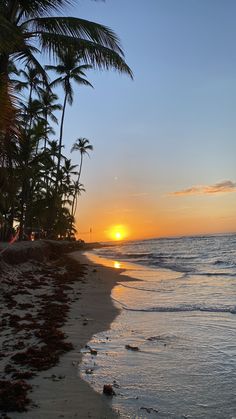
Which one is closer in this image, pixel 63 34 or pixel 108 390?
pixel 108 390

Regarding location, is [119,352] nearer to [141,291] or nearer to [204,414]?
[204,414]

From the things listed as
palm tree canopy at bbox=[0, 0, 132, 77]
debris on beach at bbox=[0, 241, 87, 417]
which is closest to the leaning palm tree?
palm tree canopy at bbox=[0, 0, 132, 77]

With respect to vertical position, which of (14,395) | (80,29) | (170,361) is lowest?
(170,361)

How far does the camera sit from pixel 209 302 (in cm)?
945

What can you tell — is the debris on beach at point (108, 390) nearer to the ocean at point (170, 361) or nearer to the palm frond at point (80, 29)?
the ocean at point (170, 361)

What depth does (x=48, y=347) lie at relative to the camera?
17.2 feet

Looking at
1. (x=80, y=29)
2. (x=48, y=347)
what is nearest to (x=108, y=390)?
(x=48, y=347)

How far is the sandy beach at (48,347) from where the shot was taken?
3541 mm

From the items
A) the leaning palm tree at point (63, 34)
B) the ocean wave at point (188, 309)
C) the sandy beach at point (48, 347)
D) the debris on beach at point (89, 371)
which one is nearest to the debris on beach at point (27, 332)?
the sandy beach at point (48, 347)

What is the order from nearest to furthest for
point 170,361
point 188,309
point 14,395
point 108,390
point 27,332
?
point 14,395 < point 108,390 < point 170,361 < point 27,332 < point 188,309

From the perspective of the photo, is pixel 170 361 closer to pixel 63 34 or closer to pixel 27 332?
pixel 27 332

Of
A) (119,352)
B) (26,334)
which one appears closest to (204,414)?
(119,352)

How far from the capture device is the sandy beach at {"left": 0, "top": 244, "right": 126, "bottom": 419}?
354cm

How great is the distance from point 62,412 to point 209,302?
6670mm
